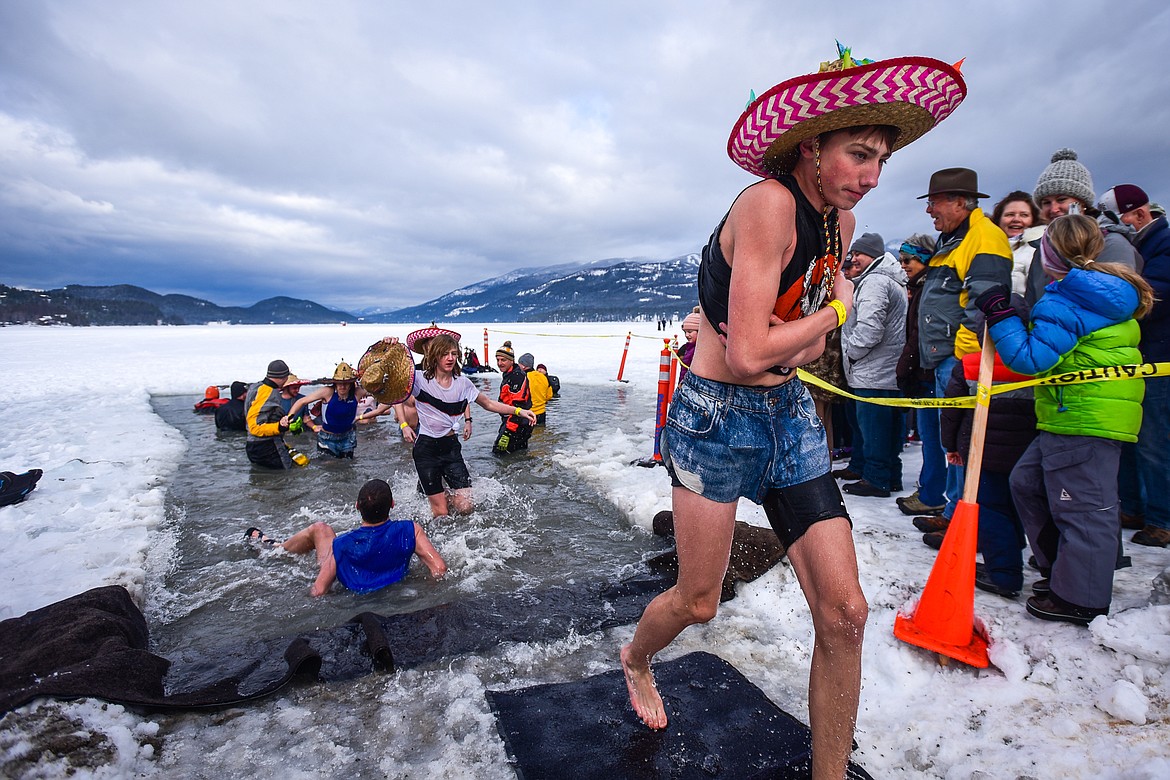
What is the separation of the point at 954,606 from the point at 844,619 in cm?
140

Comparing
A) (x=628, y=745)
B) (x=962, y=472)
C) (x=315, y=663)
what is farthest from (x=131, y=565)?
(x=962, y=472)

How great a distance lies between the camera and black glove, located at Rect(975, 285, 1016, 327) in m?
2.95

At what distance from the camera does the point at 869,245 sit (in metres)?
6.00

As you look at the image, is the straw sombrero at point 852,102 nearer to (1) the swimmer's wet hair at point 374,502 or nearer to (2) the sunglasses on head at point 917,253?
(1) the swimmer's wet hair at point 374,502

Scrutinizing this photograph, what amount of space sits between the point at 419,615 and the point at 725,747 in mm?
2119

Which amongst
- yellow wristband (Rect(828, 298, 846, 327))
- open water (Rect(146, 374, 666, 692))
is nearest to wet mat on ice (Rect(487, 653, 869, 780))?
open water (Rect(146, 374, 666, 692))

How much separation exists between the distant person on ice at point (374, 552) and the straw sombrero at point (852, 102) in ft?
12.1

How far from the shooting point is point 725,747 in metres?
2.40

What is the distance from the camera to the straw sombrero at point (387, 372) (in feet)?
18.9

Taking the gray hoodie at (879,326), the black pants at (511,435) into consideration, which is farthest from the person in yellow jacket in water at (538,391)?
the gray hoodie at (879,326)

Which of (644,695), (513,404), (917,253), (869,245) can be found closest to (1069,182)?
(917,253)

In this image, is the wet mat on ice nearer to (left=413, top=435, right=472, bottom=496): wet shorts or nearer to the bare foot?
the bare foot

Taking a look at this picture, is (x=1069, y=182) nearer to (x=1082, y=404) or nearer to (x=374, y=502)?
(x=1082, y=404)

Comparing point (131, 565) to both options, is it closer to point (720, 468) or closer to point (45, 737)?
point (45, 737)
